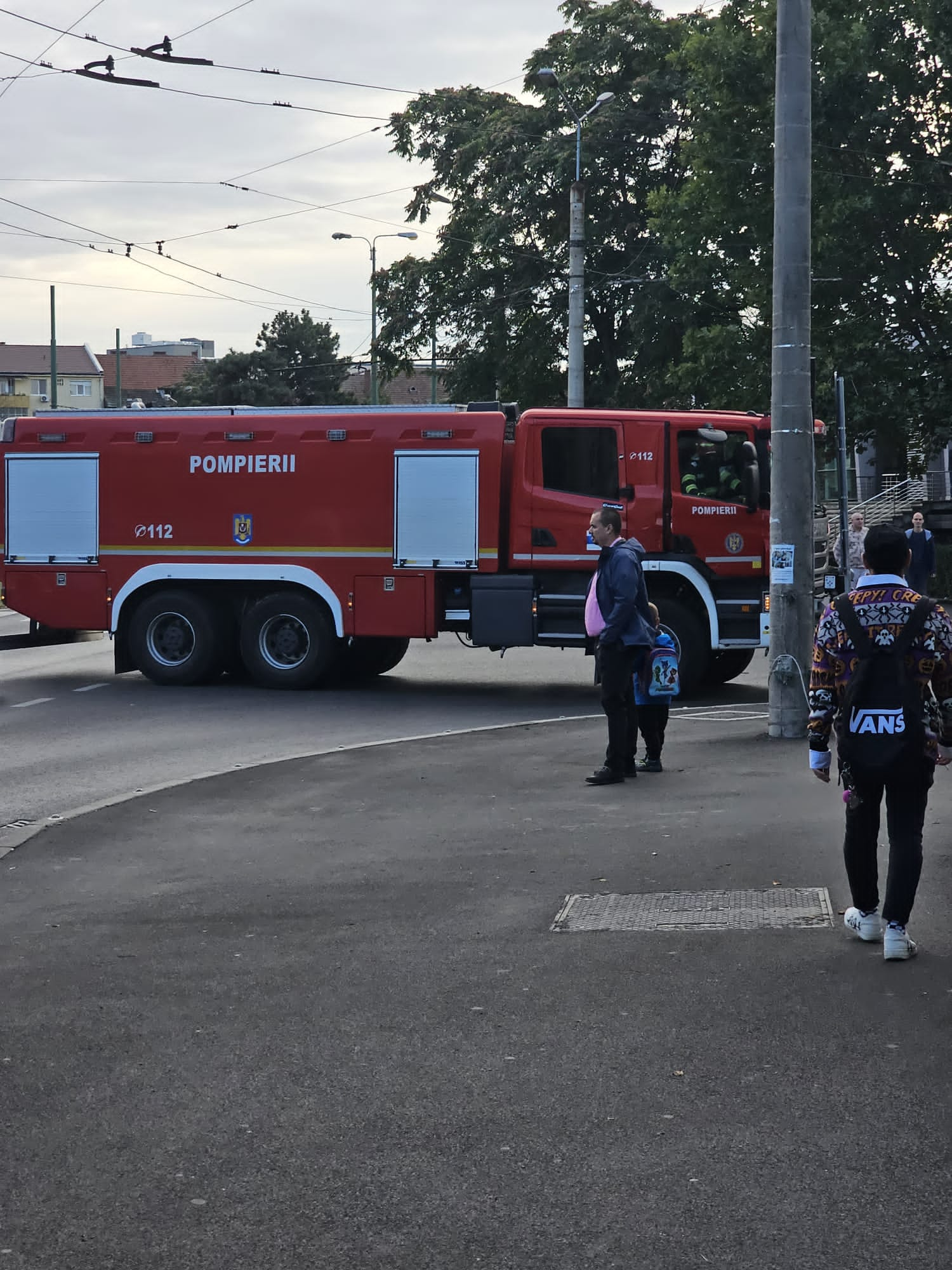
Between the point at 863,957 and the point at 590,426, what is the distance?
407 inches

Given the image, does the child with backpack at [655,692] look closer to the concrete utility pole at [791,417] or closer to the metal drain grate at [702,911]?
the concrete utility pole at [791,417]

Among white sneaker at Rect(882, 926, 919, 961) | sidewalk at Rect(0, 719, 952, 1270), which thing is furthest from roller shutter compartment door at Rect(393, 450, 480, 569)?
white sneaker at Rect(882, 926, 919, 961)

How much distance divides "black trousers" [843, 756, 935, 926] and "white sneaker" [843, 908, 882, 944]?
3 centimetres

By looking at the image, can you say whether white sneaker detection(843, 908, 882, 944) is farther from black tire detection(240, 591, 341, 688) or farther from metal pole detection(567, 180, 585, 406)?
metal pole detection(567, 180, 585, 406)

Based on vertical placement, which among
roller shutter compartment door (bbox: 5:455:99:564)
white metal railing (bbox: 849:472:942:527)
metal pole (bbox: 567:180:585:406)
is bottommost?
roller shutter compartment door (bbox: 5:455:99:564)

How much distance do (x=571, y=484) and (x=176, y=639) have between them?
14.3 feet

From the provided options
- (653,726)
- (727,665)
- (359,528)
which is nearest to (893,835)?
(653,726)

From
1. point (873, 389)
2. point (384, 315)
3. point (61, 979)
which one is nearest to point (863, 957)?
point (61, 979)

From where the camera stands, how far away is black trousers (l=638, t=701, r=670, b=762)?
10.8m

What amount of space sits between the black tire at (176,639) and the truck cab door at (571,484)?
345cm

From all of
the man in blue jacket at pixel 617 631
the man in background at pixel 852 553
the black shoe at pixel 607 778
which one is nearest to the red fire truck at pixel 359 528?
the man in background at pixel 852 553

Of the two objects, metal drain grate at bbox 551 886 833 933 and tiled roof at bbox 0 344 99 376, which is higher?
tiled roof at bbox 0 344 99 376

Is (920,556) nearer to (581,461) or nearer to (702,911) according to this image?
(581,461)

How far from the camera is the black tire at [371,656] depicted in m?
17.7
